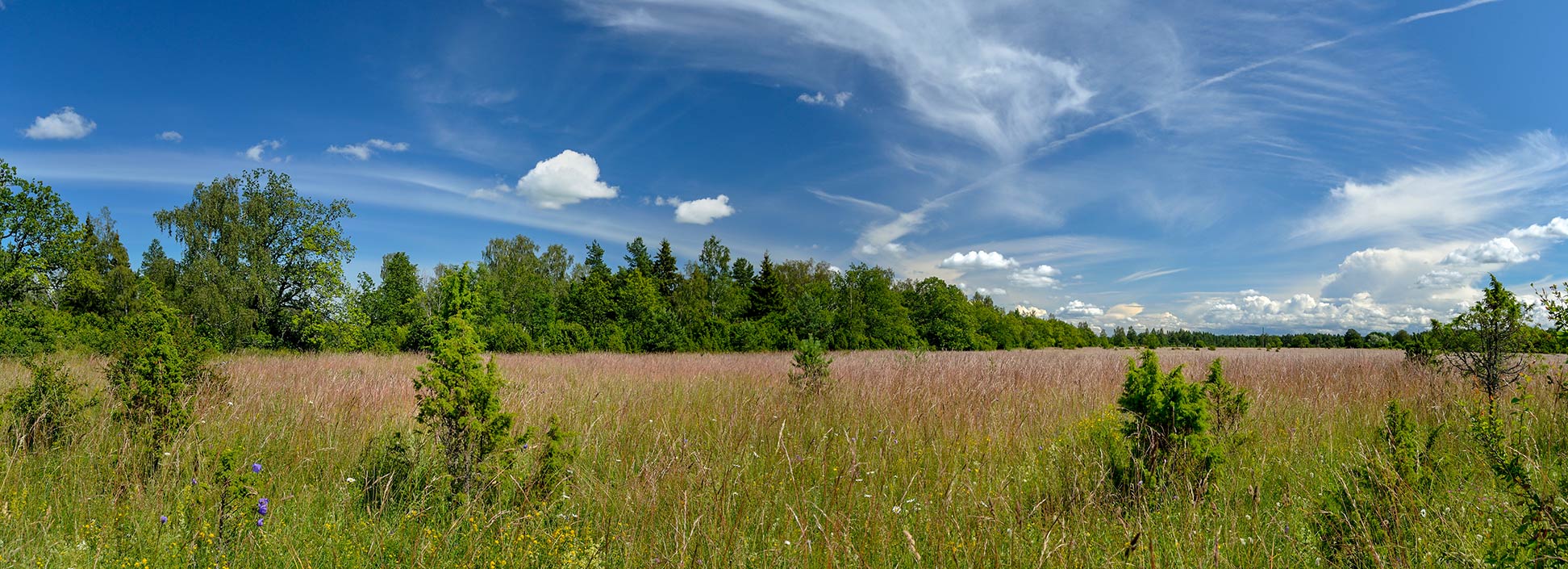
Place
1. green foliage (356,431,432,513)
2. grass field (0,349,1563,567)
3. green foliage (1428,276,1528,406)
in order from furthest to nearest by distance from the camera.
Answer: green foliage (1428,276,1528,406), green foliage (356,431,432,513), grass field (0,349,1563,567)

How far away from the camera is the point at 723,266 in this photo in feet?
167

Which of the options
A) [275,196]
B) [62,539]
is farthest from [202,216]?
[62,539]

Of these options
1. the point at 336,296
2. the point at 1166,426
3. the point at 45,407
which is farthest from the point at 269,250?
the point at 1166,426

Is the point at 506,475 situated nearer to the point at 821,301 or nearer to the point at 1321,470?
the point at 1321,470

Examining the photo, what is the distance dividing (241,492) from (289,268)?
28253 millimetres

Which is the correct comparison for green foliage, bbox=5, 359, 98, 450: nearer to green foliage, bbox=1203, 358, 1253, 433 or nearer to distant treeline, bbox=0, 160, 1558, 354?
distant treeline, bbox=0, 160, 1558, 354

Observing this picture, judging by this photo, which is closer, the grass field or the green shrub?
the grass field

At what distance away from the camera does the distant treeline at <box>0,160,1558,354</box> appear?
18797 millimetres

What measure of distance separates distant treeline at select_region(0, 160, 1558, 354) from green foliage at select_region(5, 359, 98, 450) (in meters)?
0.68

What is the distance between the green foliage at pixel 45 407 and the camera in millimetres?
4676

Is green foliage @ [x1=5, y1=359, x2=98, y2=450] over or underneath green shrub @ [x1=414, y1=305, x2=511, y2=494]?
underneath

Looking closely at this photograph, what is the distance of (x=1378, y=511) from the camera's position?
2914mm

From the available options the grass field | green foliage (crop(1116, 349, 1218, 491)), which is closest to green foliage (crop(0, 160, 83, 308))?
the grass field

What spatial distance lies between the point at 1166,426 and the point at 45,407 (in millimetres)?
8350
